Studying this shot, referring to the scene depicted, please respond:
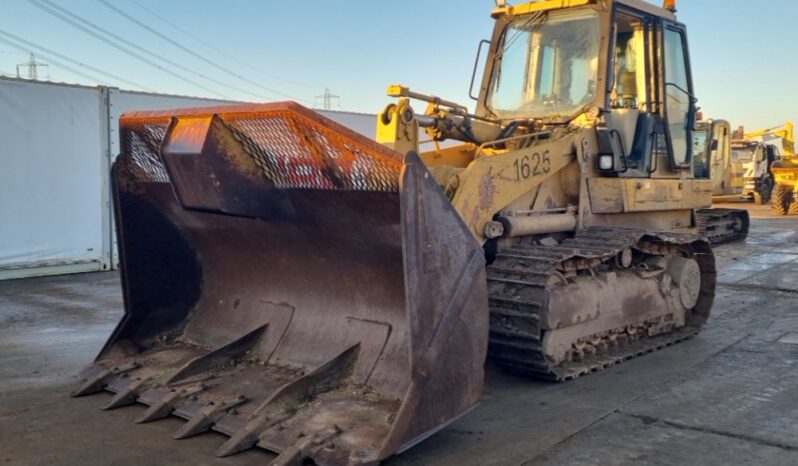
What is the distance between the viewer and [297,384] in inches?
173

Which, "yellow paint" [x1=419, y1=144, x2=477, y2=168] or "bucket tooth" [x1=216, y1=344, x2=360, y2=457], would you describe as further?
"yellow paint" [x1=419, y1=144, x2=477, y2=168]

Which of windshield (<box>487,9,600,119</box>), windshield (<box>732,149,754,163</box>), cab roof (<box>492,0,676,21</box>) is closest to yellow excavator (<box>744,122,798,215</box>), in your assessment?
windshield (<box>732,149,754,163</box>)

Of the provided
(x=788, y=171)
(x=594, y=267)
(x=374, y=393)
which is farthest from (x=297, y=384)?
(x=788, y=171)

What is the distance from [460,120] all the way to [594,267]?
1.59m

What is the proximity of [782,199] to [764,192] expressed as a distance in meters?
5.75

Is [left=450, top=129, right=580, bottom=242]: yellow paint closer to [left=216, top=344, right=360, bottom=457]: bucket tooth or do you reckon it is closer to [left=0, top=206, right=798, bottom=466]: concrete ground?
[left=0, top=206, right=798, bottom=466]: concrete ground

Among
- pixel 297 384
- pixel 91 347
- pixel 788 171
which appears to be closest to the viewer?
pixel 297 384

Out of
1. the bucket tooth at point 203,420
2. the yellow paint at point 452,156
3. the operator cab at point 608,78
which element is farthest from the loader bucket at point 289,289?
the operator cab at point 608,78

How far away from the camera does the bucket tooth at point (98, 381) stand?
16.9 ft

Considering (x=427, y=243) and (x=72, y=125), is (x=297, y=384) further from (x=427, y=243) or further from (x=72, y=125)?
(x=72, y=125)

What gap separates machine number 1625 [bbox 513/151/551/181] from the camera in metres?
5.80

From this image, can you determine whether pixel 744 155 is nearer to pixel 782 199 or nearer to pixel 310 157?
pixel 782 199

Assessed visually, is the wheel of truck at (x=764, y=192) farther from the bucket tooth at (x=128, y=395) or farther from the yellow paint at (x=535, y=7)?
the bucket tooth at (x=128, y=395)

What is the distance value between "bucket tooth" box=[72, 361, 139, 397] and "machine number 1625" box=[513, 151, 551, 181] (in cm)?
299
